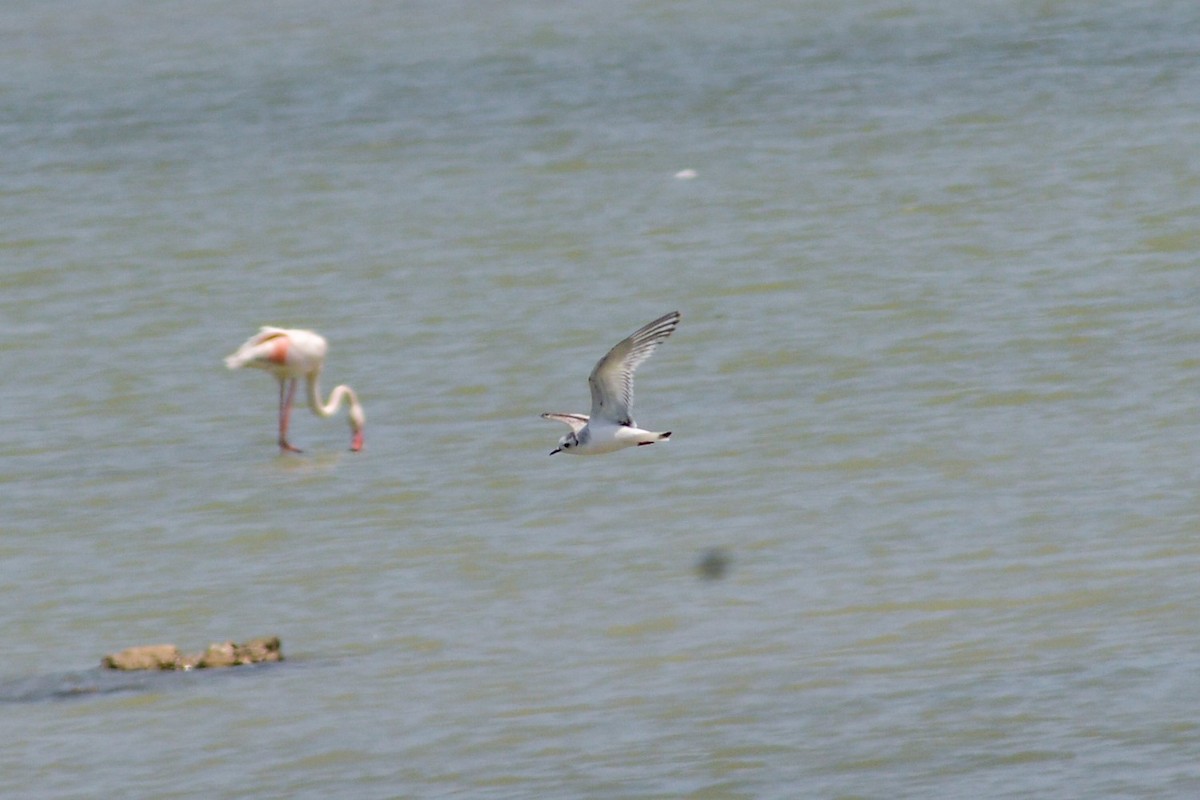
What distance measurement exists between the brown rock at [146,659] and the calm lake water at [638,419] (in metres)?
0.14

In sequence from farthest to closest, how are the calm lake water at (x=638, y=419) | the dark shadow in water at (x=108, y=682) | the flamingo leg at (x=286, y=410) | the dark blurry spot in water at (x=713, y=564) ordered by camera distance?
the flamingo leg at (x=286, y=410) → the dark blurry spot in water at (x=713, y=564) → the dark shadow in water at (x=108, y=682) → the calm lake water at (x=638, y=419)

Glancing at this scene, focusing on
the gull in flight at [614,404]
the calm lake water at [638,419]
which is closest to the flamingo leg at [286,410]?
the calm lake water at [638,419]

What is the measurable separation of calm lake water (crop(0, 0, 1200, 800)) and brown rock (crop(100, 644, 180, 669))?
0.14m

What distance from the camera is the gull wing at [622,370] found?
1066cm

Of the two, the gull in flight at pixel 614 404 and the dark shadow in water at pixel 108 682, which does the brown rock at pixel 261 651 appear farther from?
the gull in flight at pixel 614 404

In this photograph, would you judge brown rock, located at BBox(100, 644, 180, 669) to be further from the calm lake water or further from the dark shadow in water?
the calm lake water

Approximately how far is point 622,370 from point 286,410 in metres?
6.54

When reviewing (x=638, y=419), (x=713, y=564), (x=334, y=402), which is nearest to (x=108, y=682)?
(x=713, y=564)

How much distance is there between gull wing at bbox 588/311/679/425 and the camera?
10.7 m

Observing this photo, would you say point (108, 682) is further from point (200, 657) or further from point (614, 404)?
point (614, 404)

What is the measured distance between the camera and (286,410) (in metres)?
17.1

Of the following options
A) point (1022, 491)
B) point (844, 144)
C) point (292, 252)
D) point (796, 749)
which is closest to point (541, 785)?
point (796, 749)

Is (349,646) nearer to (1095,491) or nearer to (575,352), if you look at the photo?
(1095,491)

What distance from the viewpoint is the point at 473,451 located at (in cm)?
1580
